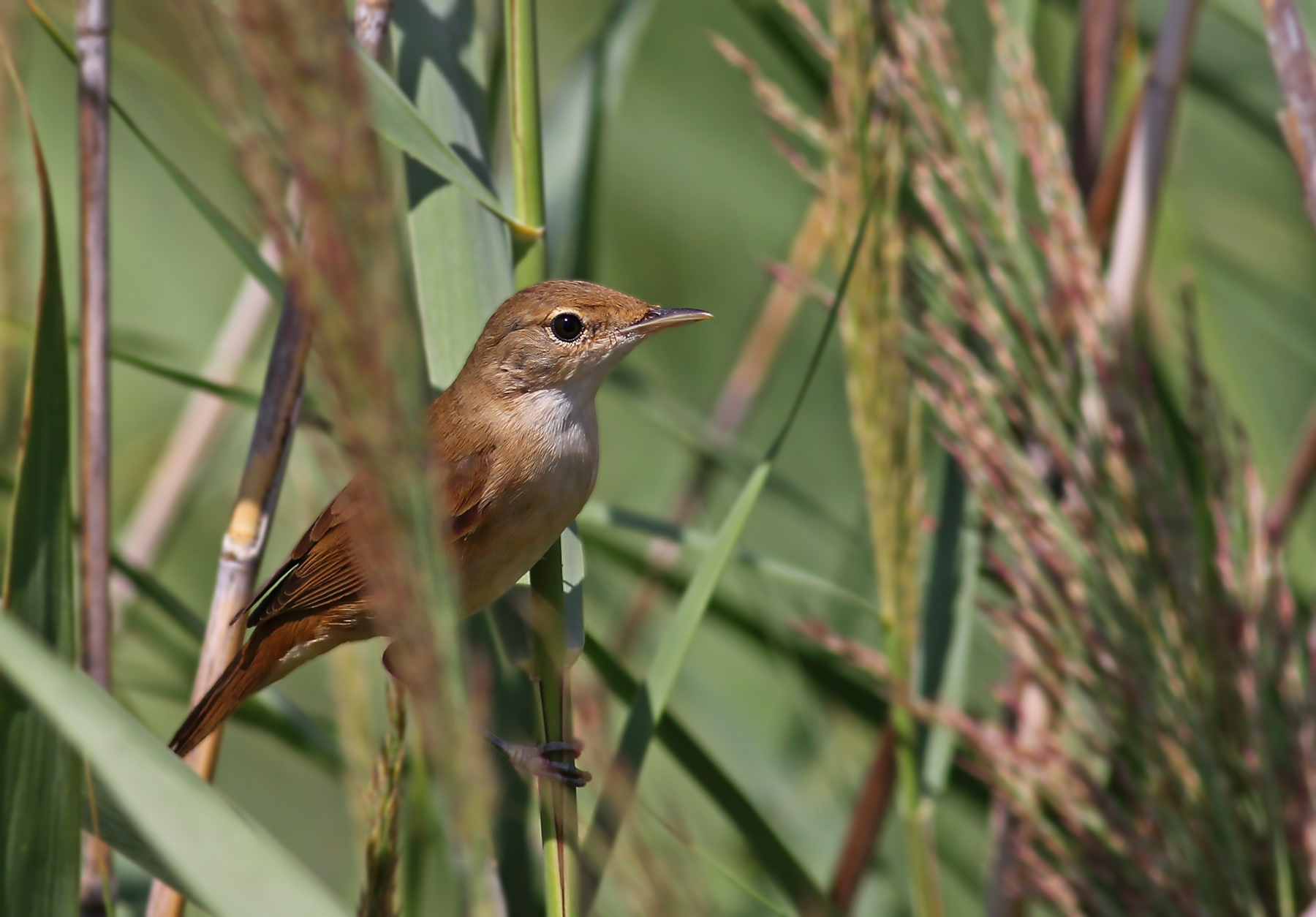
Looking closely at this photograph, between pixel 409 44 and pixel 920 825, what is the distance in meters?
1.36

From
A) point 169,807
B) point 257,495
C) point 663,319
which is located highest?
point 663,319

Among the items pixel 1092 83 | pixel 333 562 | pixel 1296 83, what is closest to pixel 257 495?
pixel 333 562

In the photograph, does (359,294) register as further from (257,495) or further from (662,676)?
(257,495)

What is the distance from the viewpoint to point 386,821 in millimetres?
1228

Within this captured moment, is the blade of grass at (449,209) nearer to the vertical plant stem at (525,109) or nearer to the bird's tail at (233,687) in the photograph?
the vertical plant stem at (525,109)

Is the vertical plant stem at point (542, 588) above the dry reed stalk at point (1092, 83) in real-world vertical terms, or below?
below

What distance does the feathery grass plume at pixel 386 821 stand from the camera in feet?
4.05

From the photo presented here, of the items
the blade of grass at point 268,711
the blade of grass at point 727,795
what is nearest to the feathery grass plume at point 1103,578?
the blade of grass at point 727,795

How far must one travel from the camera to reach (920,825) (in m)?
1.79

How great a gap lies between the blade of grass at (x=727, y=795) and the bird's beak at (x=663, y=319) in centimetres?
51

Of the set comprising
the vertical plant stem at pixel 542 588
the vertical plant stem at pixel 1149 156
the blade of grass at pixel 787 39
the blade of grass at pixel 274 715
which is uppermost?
the vertical plant stem at pixel 1149 156

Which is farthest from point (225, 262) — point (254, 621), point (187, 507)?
point (254, 621)

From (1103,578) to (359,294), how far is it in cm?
149

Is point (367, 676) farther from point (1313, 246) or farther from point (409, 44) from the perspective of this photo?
point (1313, 246)
